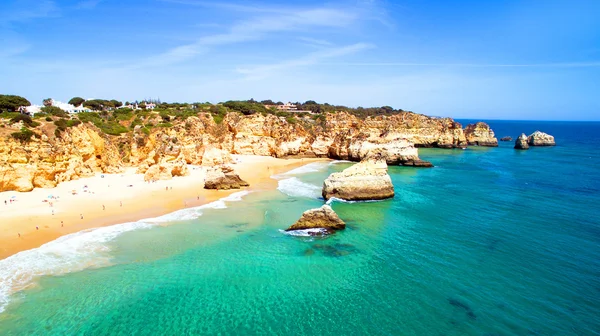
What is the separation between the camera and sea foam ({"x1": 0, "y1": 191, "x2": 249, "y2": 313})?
45.2ft

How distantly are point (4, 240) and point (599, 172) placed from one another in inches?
2267

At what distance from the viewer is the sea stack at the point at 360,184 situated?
2611cm

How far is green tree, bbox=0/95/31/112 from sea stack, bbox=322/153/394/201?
42.7 metres

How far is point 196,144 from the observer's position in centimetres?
4012

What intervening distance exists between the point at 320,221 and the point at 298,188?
36.7 feet

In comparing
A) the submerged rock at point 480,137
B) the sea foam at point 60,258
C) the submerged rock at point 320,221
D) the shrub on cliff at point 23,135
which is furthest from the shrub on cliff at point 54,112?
the submerged rock at point 480,137

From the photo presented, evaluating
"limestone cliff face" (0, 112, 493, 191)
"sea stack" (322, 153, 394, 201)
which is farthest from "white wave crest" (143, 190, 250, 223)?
"limestone cliff face" (0, 112, 493, 191)

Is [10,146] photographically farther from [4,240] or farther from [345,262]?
[345,262]

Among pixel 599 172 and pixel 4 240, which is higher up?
pixel 599 172

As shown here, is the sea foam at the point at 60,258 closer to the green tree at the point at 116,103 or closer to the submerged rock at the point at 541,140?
the green tree at the point at 116,103

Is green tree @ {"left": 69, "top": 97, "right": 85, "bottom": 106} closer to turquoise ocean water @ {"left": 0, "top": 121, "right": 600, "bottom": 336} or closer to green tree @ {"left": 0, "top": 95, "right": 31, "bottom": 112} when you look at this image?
green tree @ {"left": 0, "top": 95, "right": 31, "bottom": 112}

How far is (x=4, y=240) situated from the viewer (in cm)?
1739

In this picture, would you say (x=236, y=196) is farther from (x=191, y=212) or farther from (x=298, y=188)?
(x=298, y=188)

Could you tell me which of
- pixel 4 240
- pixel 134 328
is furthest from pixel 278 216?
pixel 4 240
